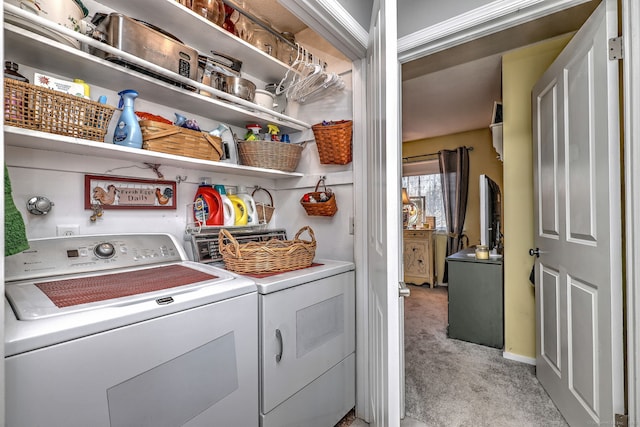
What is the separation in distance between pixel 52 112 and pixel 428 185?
5.10 m

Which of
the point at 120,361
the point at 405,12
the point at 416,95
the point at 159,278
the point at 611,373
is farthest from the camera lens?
the point at 416,95

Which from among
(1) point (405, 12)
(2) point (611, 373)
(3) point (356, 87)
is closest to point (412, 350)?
(2) point (611, 373)

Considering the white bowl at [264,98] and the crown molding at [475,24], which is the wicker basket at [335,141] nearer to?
the white bowl at [264,98]

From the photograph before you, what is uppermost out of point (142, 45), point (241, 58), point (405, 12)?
point (405, 12)

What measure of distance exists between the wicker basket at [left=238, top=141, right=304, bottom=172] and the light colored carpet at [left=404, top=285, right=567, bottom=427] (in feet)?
5.49

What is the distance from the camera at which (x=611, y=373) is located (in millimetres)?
1245

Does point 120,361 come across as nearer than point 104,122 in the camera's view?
Yes

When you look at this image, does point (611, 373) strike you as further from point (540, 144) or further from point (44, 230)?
point (44, 230)

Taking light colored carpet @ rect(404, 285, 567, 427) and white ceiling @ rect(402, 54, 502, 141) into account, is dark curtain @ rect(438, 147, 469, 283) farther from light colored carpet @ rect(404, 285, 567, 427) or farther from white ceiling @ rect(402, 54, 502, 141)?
light colored carpet @ rect(404, 285, 567, 427)

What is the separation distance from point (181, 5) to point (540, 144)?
2200 mm

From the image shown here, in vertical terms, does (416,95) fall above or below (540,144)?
above

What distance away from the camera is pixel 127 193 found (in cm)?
142

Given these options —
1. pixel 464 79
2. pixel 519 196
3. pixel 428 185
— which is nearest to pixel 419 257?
pixel 428 185

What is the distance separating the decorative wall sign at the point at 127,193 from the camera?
1.32 metres
